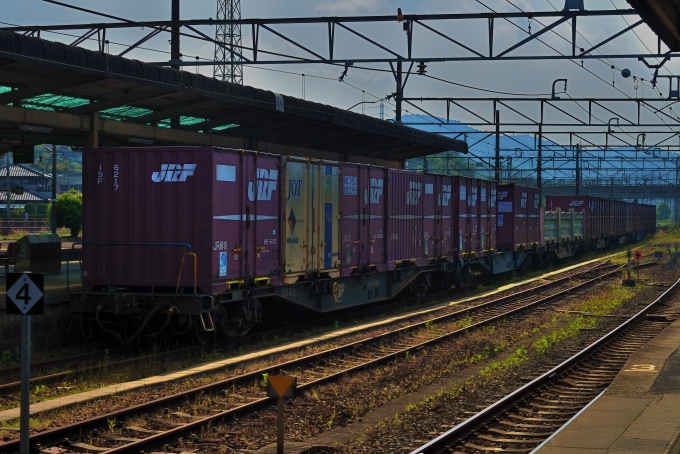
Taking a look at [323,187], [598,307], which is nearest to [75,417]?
[323,187]

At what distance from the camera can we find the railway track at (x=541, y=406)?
9234 mm

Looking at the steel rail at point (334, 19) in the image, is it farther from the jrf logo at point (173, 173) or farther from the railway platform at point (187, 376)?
the railway platform at point (187, 376)

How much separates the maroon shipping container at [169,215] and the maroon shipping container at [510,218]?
18316mm

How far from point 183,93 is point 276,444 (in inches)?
366

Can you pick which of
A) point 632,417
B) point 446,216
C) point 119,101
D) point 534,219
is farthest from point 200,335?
point 534,219

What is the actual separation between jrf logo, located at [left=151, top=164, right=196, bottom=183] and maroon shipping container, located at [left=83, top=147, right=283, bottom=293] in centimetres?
2

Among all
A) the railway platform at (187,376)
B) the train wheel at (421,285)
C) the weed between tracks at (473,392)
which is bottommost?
the weed between tracks at (473,392)

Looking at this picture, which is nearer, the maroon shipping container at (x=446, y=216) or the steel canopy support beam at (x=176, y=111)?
the steel canopy support beam at (x=176, y=111)

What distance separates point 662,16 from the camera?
9203 mm

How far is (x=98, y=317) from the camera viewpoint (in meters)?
14.8

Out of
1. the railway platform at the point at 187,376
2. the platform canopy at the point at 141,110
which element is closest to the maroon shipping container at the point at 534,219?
the platform canopy at the point at 141,110

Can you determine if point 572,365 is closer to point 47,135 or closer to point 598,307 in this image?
point 598,307

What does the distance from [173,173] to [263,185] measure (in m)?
1.91

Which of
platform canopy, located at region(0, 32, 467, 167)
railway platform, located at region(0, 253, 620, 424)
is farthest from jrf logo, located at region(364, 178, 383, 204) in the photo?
railway platform, located at region(0, 253, 620, 424)
